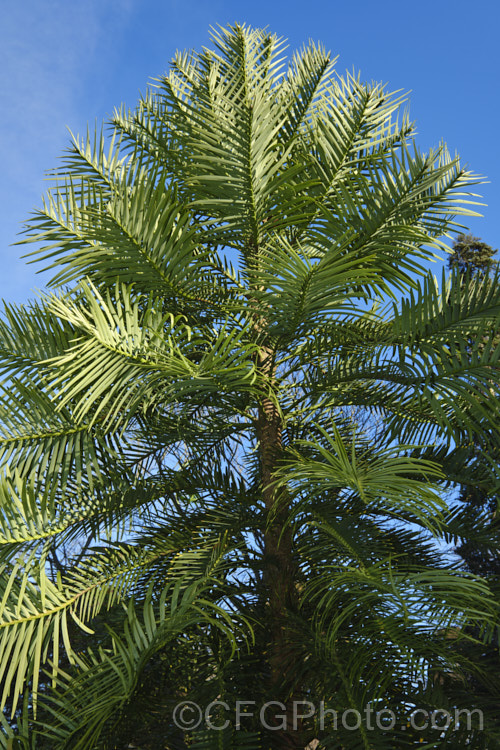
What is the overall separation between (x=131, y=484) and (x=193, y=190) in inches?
49.3

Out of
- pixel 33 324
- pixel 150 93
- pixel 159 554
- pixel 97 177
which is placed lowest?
pixel 159 554

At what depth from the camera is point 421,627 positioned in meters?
1.77

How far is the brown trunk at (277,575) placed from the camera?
2182mm

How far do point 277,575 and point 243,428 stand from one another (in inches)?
25.4

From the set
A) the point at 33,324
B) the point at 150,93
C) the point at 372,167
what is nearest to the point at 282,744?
the point at 33,324

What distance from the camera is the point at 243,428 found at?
9.07 ft

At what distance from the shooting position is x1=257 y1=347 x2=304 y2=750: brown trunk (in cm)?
218

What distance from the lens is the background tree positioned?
1.82m

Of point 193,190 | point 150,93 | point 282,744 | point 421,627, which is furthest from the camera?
point 150,93

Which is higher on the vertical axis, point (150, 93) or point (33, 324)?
point (150, 93)

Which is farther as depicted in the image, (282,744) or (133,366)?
(282,744)

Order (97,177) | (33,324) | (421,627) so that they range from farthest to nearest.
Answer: (97,177) → (33,324) → (421,627)

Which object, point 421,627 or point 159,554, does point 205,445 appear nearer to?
point 159,554

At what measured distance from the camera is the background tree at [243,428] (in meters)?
1.82
